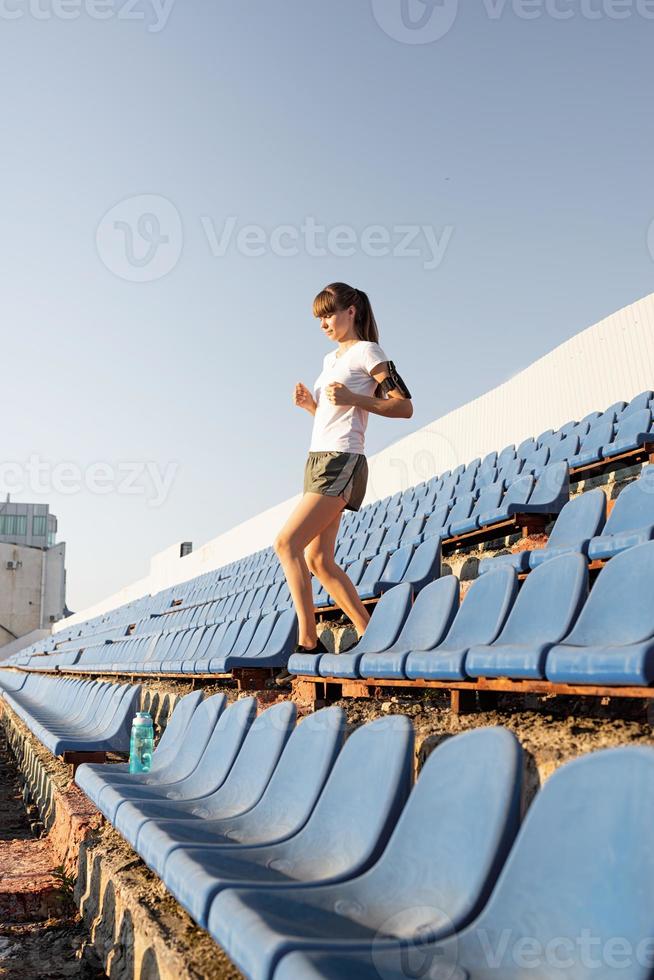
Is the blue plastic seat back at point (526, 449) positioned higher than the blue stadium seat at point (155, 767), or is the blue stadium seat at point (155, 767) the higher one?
the blue plastic seat back at point (526, 449)

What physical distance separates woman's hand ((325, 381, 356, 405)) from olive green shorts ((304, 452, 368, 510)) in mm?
172

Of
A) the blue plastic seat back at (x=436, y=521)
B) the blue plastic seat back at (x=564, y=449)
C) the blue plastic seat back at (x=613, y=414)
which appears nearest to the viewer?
the blue plastic seat back at (x=436, y=521)

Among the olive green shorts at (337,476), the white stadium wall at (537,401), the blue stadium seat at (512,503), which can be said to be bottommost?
the olive green shorts at (337,476)

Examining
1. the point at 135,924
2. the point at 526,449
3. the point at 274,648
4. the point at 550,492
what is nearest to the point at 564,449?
the point at 526,449

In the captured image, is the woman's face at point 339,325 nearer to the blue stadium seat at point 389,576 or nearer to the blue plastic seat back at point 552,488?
the blue stadium seat at point 389,576

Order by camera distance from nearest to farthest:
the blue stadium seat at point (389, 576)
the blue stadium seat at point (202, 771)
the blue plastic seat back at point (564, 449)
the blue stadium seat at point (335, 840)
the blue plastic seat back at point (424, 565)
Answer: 1. the blue stadium seat at point (335, 840)
2. the blue stadium seat at point (202, 771)
3. the blue plastic seat back at point (424, 565)
4. the blue stadium seat at point (389, 576)
5. the blue plastic seat back at point (564, 449)

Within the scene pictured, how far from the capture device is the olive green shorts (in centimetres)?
236

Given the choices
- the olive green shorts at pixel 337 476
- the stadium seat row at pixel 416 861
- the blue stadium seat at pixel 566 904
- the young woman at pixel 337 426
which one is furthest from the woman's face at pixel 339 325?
the blue stadium seat at pixel 566 904

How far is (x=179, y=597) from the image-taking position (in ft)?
32.9

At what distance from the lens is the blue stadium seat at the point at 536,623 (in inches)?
63.0

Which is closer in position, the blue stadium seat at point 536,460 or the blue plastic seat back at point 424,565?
the blue plastic seat back at point 424,565

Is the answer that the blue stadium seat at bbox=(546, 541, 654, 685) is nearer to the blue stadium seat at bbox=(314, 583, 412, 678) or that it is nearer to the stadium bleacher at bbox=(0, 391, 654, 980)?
the stadium bleacher at bbox=(0, 391, 654, 980)

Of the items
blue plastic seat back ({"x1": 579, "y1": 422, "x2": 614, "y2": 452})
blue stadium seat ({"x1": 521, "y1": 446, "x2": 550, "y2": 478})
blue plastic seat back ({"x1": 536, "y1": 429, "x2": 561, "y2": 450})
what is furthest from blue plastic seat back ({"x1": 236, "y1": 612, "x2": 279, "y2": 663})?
blue plastic seat back ({"x1": 536, "y1": 429, "x2": 561, "y2": 450})

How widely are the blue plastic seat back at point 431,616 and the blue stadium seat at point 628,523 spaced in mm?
420
